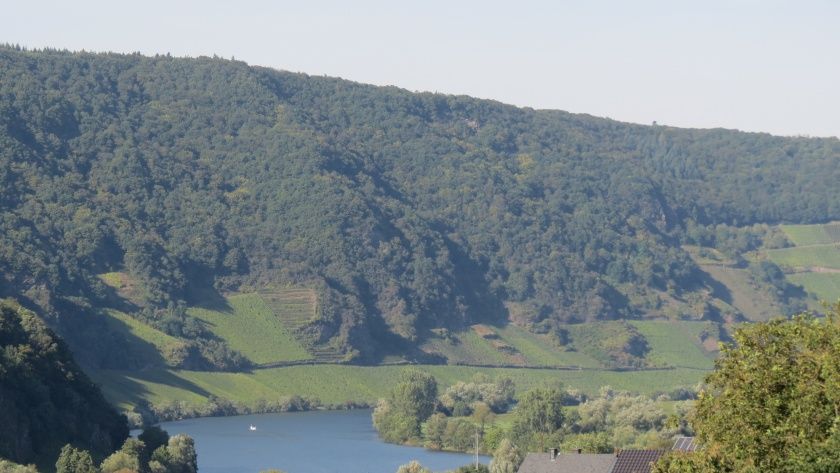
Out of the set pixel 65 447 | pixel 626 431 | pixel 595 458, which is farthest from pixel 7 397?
pixel 626 431

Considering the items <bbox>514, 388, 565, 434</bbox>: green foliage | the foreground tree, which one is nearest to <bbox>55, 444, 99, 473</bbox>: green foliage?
the foreground tree

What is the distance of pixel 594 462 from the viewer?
82.5m

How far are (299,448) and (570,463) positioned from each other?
251ft

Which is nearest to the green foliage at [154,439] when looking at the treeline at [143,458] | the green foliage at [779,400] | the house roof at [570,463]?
the treeline at [143,458]

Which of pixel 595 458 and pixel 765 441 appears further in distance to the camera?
pixel 595 458

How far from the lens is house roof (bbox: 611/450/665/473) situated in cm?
7819

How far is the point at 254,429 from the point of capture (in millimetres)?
180000

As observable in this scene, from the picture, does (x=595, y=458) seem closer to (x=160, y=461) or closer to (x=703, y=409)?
(x=703, y=409)

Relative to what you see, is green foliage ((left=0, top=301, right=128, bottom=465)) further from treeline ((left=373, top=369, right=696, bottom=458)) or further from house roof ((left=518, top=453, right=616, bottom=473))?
house roof ((left=518, top=453, right=616, bottom=473))

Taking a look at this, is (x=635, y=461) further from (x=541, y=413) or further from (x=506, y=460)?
(x=541, y=413)

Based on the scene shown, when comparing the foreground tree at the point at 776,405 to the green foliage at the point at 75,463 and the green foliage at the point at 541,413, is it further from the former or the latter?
the green foliage at the point at 541,413

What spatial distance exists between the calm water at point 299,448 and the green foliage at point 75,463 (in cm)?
3637

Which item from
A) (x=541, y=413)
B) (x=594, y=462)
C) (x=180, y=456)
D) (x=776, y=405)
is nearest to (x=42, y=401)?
(x=180, y=456)

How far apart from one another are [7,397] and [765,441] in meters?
66.4
